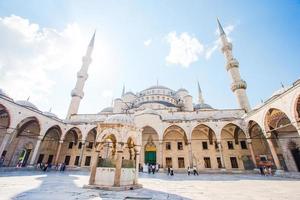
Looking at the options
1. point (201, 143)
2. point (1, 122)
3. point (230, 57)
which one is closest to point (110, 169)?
point (201, 143)

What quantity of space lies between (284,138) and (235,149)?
5.29 metres

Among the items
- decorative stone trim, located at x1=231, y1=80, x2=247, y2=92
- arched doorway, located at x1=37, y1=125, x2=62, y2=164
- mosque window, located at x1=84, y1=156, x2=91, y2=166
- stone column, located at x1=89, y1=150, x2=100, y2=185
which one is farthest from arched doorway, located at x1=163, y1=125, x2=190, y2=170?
arched doorway, located at x1=37, y1=125, x2=62, y2=164

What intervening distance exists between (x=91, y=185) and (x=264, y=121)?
13546 mm

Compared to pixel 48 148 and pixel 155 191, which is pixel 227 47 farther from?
pixel 48 148

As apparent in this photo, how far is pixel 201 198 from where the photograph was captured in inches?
182

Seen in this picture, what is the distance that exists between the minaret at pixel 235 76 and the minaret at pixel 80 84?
21.7 m

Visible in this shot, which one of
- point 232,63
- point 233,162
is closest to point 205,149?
point 233,162

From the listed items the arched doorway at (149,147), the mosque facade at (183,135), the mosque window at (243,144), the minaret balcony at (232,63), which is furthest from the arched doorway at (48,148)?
the minaret balcony at (232,63)

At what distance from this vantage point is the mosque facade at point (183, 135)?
13.6 m

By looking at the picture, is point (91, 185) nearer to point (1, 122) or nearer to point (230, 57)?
point (1, 122)

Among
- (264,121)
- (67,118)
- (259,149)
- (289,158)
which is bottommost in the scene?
(289,158)

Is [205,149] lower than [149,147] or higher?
lower

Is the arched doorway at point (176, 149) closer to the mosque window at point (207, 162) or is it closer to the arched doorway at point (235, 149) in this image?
the mosque window at point (207, 162)

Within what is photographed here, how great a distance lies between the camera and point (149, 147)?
64.8 ft
